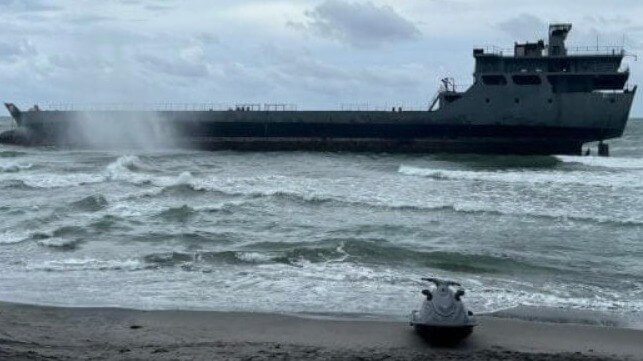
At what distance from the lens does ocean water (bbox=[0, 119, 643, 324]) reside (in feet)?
41.7

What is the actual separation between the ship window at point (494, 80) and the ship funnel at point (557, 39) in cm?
306

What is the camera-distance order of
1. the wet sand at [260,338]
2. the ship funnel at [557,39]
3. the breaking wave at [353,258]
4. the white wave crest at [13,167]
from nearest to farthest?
1. the wet sand at [260,338]
2. the breaking wave at [353,258]
3. the white wave crest at [13,167]
4. the ship funnel at [557,39]

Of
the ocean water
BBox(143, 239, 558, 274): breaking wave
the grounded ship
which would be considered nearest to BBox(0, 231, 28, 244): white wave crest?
the ocean water

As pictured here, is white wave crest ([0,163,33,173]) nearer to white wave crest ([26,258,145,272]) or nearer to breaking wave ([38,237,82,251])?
breaking wave ([38,237,82,251])

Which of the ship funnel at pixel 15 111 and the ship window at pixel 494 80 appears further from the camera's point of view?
the ship funnel at pixel 15 111

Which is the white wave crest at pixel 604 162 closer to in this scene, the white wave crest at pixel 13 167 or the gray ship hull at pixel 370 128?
the gray ship hull at pixel 370 128

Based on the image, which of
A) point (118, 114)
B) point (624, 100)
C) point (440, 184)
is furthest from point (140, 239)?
point (118, 114)

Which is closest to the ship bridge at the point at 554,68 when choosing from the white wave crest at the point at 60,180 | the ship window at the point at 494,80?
the ship window at the point at 494,80

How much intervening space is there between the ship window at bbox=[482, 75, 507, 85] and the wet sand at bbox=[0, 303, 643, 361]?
111ft

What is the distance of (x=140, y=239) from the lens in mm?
18391

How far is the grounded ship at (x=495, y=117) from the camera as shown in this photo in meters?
41.9

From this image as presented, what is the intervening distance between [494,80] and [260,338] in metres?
35.8

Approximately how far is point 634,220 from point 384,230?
7.51 meters

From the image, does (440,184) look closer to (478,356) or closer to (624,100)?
(624,100)
